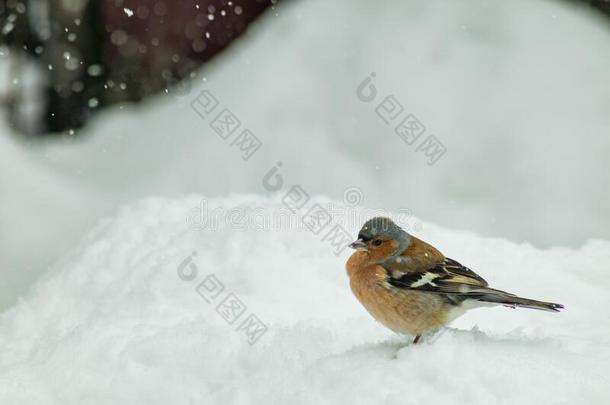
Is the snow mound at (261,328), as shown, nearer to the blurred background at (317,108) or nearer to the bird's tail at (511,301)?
the bird's tail at (511,301)

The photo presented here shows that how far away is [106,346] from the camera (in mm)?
4195

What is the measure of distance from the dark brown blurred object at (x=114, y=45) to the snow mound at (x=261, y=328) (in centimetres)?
338

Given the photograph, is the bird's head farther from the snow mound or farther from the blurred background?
the blurred background

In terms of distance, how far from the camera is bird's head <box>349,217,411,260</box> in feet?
13.3

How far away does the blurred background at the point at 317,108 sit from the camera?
803 centimetres

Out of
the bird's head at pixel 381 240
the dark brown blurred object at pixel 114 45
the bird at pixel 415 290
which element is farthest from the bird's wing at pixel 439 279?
the dark brown blurred object at pixel 114 45

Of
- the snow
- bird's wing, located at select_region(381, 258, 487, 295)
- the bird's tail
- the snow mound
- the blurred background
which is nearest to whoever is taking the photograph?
the snow mound

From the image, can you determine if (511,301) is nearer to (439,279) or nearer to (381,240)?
(439,279)

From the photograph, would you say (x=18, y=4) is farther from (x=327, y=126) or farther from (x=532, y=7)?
(x=532, y=7)

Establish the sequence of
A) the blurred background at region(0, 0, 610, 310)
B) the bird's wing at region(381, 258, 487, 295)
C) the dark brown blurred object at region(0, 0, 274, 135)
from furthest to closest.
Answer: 1. the dark brown blurred object at region(0, 0, 274, 135)
2. the blurred background at region(0, 0, 610, 310)
3. the bird's wing at region(381, 258, 487, 295)

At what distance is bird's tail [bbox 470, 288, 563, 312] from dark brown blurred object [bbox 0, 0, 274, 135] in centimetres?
646

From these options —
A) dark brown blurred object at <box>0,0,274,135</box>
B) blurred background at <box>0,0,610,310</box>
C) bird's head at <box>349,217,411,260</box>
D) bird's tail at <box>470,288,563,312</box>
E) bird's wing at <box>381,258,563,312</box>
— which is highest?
dark brown blurred object at <box>0,0,274,135</box>

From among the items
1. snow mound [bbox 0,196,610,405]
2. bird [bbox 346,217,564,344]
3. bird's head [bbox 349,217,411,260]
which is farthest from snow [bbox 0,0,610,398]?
bird's head [bbox 349,217,411,260]

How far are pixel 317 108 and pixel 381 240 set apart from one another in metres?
4.89
